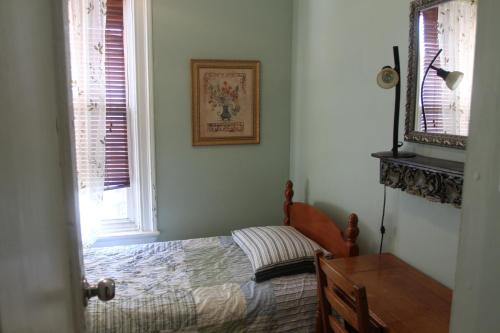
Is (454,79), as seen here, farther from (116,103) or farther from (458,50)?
(116,103)

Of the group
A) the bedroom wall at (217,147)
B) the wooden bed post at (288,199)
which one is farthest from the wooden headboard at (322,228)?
the bedroom wall at (217,147)

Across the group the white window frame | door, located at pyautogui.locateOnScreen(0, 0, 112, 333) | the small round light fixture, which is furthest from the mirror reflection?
the white window frame

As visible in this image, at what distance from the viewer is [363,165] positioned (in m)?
2.28

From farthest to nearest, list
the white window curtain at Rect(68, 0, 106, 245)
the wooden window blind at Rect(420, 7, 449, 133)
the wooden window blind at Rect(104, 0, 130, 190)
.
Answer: the wooden window blind at Rect(104, 0, 130, 190), the white window curtain at Rect(68, 0, 106, 245), the wooden window blind at Rect(420, 7, 449, 133)

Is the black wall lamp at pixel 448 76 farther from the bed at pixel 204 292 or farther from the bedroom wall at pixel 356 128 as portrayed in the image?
the bed at pixel 204 292

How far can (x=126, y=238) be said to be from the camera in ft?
9.95

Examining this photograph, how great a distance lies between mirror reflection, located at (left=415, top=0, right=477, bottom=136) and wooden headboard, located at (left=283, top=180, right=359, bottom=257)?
674 millimetres

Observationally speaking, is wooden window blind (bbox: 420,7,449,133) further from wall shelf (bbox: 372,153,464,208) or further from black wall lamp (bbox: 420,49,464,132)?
wall shelf (bbox: 372,153,464,208)

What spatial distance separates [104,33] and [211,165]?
1.20m

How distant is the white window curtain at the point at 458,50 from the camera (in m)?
1.54

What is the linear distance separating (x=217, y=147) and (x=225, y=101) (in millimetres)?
358

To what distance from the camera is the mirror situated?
61.7 inches

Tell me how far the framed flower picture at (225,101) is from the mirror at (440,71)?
4.82 feet

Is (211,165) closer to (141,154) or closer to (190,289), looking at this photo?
(141,154)
